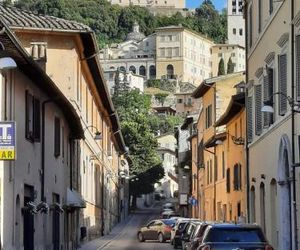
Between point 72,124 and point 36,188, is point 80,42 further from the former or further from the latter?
point 36,188

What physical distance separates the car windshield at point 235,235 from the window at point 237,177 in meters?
23.6

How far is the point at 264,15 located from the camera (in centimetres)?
3109

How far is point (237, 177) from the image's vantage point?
146 ft

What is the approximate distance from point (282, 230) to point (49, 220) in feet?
27.0

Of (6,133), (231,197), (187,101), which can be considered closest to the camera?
(6,133)

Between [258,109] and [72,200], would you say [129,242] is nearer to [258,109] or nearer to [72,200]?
[72,200]

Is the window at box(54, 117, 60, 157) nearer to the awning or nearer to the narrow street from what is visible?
the awning

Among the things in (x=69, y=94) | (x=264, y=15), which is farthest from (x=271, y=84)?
(x=69, y=94)

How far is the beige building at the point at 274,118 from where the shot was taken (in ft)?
80.9

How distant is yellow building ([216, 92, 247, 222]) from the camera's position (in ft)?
136

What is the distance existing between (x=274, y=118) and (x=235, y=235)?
9.71m

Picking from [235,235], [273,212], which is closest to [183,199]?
[273,212]

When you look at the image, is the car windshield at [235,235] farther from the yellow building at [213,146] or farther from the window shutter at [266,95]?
the yellow building at [213,146]

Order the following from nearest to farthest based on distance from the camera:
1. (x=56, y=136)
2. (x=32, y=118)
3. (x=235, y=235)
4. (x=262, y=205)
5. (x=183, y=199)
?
(x=235, y=235)
(x=32, y=118)
(x=56, y=136)
(x=262, y=205)
(x=183, y=199)
